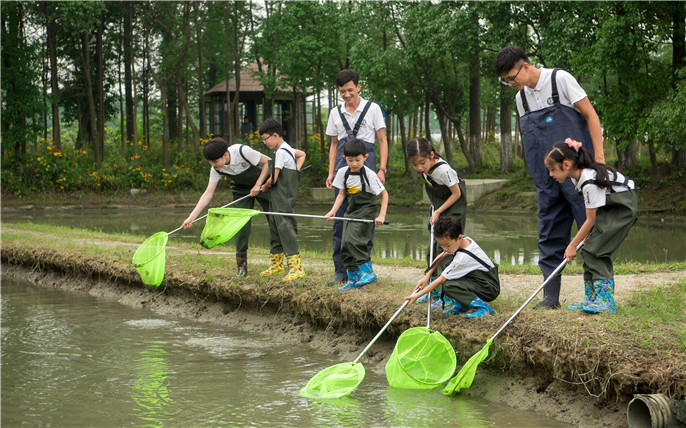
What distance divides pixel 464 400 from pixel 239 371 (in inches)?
69.9

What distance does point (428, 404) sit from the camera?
15.4ft

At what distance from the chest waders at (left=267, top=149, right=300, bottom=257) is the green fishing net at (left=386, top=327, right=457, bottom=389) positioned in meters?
2.37

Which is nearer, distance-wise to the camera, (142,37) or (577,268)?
(577,268)

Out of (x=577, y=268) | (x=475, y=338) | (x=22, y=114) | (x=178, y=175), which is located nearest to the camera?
(x=475, y=338)

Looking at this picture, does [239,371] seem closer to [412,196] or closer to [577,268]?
[577,268]

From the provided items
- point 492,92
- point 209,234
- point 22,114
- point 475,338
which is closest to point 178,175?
point 22,114

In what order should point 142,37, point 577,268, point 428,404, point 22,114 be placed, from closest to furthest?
1. point 428,404
2. point 577,268
3. point 22,114
4. point 142,37

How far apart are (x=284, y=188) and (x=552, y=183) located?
9.57 feet

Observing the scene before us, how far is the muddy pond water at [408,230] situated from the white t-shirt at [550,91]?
14.9 feet

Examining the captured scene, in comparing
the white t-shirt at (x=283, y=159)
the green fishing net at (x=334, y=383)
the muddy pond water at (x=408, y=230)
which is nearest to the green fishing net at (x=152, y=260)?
the white t-shirt at (x=283, y=159)

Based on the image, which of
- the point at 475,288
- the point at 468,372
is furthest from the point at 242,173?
the point at 468,372


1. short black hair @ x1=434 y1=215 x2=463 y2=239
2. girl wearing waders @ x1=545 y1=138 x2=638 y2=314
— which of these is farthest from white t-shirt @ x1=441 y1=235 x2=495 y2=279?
girl wearing waders @ x1=545 y1=138 x2=638 y2=314

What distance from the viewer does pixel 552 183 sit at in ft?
17.9

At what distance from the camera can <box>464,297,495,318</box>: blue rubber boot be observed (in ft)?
17.6
